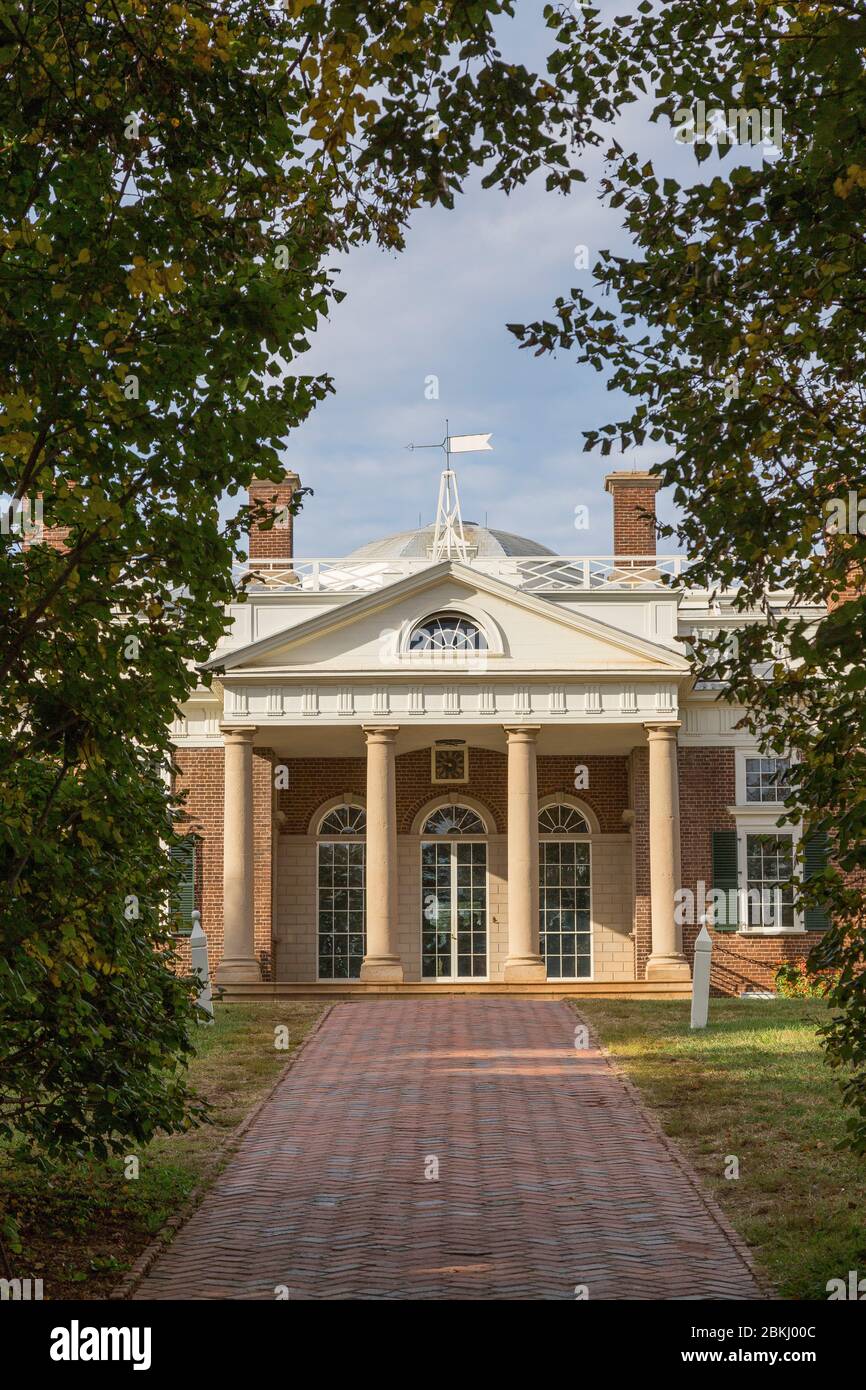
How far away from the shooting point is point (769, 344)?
6051 millimetres

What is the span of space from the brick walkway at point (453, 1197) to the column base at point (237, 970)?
8217 millimetres

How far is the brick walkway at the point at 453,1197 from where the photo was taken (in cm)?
748

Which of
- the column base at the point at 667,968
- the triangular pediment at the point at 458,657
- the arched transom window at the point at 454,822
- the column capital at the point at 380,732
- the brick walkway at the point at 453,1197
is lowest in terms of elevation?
the brick walkway at the point at 453,1197

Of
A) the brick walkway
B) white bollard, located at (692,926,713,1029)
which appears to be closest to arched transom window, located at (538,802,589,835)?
white bollard, located at (692,926,713,1029)

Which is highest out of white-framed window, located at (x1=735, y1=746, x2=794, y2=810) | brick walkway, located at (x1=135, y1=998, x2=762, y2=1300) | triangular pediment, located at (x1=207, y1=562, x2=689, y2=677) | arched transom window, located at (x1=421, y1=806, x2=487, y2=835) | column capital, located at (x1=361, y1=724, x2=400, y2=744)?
triangular pediment, located at (x1=207, y1=562, x2=689, y2=677)

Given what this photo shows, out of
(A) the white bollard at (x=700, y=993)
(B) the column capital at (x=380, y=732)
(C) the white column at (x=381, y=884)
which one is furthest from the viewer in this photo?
(B) the column capital at (x=380, y=732)

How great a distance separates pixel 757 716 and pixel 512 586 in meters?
18.0

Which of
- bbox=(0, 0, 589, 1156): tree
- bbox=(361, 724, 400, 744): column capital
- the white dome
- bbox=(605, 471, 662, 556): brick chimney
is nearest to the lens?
bbox=(0, 0, 589, 1156): tree

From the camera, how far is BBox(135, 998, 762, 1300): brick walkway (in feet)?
24.5

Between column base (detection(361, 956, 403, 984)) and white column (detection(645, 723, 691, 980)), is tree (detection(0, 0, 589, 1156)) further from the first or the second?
white column (detection(645, 723, 691, 980))

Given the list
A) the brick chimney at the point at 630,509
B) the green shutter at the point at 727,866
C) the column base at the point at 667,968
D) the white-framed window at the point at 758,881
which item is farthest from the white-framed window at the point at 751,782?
the brick chimney at the point at 630,509

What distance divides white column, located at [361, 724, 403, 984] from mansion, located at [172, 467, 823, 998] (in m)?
0.04

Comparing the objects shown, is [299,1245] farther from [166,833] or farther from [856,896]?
[856,896]

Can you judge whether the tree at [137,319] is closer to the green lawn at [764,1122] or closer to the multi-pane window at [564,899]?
the green lawn at [764,1122]
